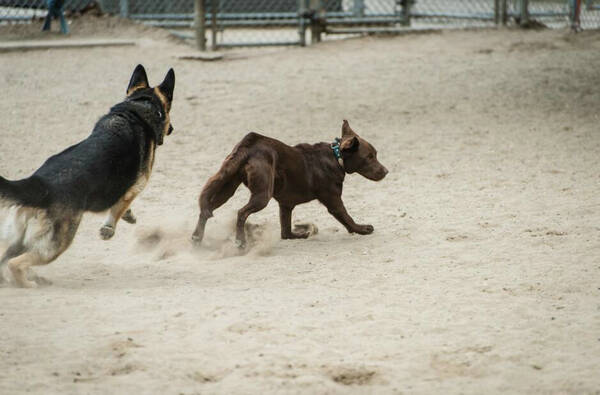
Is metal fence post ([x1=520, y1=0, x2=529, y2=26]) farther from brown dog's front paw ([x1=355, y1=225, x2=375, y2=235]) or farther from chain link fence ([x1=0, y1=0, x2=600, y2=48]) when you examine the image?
brown dog's front paw ([x1=355, y1=225, x2=375, y2=235])

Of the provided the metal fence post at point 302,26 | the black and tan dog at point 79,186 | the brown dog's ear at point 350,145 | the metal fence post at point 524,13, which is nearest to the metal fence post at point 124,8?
the metal fence post at point 302,26

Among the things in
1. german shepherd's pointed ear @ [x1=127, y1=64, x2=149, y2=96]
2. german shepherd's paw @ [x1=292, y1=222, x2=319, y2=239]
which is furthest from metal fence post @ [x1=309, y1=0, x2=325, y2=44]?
german shepherd's paw @ [x1=292, y1=222, x2=319, y2=239]

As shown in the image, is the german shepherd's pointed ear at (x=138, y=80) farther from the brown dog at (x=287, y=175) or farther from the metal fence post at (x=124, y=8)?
the metal fence post at (x=124, y=8)

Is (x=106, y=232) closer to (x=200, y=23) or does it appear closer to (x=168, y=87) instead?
(x=168, y=87)

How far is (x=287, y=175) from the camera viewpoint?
5.77m

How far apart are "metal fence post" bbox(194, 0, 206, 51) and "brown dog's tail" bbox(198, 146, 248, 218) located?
26.4ft

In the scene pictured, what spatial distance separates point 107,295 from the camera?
180 inches

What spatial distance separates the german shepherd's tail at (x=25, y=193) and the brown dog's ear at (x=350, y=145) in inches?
84.6

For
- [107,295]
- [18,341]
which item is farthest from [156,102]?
[18,341]

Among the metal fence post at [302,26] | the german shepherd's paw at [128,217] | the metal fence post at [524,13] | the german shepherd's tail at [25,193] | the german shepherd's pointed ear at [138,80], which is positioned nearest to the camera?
the german shepherd's tail at [25,193]

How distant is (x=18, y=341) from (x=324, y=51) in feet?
32.7

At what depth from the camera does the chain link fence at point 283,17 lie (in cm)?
1382

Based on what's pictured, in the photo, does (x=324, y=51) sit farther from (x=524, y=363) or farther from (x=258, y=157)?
(x=524, y=363)

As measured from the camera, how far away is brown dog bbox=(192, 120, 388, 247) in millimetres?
5527
